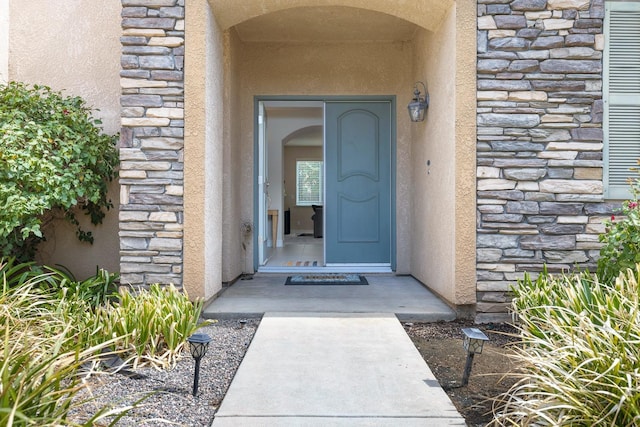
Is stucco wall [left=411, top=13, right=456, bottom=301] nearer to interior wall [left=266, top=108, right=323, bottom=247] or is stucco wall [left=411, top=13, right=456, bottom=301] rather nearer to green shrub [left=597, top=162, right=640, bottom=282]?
green shrub [left=597, top=162, right=640, bottom=282]

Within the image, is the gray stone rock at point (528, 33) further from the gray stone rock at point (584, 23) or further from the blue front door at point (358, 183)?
the blue front door at point (358, 183)

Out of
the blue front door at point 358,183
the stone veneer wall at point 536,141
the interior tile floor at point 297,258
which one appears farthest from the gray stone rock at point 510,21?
the interior tile floor at point 297,258

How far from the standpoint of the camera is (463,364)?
2.55 meters

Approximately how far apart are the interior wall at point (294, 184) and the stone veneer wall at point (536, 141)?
1061cm

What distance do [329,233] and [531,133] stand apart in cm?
261

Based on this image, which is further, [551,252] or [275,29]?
[275,29]

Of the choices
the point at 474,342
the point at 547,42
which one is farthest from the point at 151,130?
the point at 547,42

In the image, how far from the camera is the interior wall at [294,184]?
1396cm

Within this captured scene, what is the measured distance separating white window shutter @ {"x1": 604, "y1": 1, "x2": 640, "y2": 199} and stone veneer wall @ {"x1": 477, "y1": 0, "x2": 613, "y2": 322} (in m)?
0.08

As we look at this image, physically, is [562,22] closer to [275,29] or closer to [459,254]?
[459,254]

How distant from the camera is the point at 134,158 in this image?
11.2 feet

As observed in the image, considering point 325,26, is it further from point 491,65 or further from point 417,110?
point 491,65

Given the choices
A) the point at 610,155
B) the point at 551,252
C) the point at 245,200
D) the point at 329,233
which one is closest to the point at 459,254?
the point at 551,252

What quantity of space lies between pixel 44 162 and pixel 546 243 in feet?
12.0
